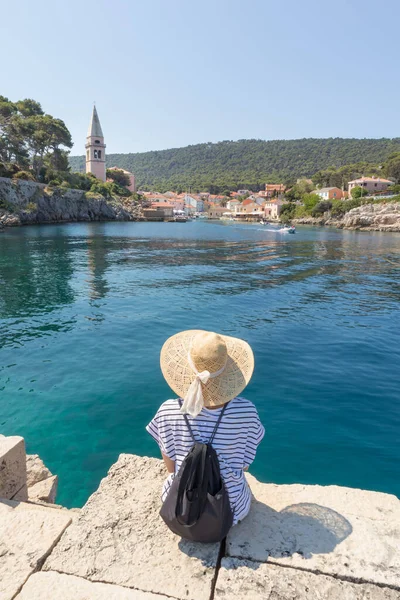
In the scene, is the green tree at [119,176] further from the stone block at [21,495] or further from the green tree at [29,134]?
the stone block at [21,495]

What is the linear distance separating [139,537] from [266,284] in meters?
17.1

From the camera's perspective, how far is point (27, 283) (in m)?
17.5

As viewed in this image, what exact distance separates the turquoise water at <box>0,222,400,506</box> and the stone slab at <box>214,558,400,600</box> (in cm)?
317

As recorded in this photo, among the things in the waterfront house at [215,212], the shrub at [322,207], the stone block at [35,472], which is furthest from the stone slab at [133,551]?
the waterfront house at [215,212]

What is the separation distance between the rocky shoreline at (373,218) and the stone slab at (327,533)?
72751 millimetres

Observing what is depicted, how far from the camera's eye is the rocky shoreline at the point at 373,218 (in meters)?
69.4

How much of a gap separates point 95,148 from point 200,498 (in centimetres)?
10622

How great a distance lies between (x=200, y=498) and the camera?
7.93ft

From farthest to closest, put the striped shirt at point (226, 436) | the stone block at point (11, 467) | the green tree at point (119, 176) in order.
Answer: the green tree at point (119, 176), the stone block at point (11, 467), the striped shirt at point (226, 436)

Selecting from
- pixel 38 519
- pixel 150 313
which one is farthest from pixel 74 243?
pixel 38 519

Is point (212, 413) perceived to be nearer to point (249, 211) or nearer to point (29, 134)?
point (29, 134)

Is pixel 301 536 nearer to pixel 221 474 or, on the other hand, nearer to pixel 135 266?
pixel 221 474

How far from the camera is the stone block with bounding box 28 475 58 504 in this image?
426 cm

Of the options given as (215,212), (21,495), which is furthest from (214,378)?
(215,212)
